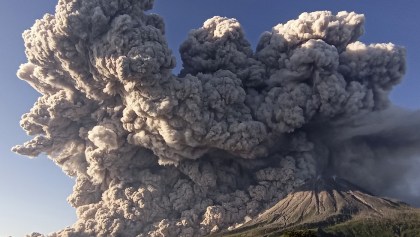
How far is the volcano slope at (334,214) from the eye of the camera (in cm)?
5003

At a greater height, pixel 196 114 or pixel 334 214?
pixel 196 114

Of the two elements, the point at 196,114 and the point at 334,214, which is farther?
the point at 334,214

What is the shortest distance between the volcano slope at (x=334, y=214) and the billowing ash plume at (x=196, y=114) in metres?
2.32

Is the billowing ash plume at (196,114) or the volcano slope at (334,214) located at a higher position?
the billowing ash plume at (196,114)

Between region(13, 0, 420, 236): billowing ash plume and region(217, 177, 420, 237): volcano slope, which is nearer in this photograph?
region(13, 0, 420, 236): billowing ash plume

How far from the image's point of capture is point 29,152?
52.8 m

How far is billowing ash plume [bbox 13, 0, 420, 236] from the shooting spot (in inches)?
1826

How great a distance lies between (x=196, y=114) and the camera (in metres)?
46.1

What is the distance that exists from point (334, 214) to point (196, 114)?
904 inches

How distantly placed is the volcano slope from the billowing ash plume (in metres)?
2.32

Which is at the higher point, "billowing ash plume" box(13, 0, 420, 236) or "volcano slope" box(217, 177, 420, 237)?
"billowing ash plume" box(13, 0, 420, 236)

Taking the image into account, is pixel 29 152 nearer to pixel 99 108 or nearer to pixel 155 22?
pixel 99 108

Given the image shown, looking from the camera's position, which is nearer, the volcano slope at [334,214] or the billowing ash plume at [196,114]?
the billowing ash plume at [196,114]

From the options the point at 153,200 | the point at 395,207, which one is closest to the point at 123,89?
the point at 153,200
